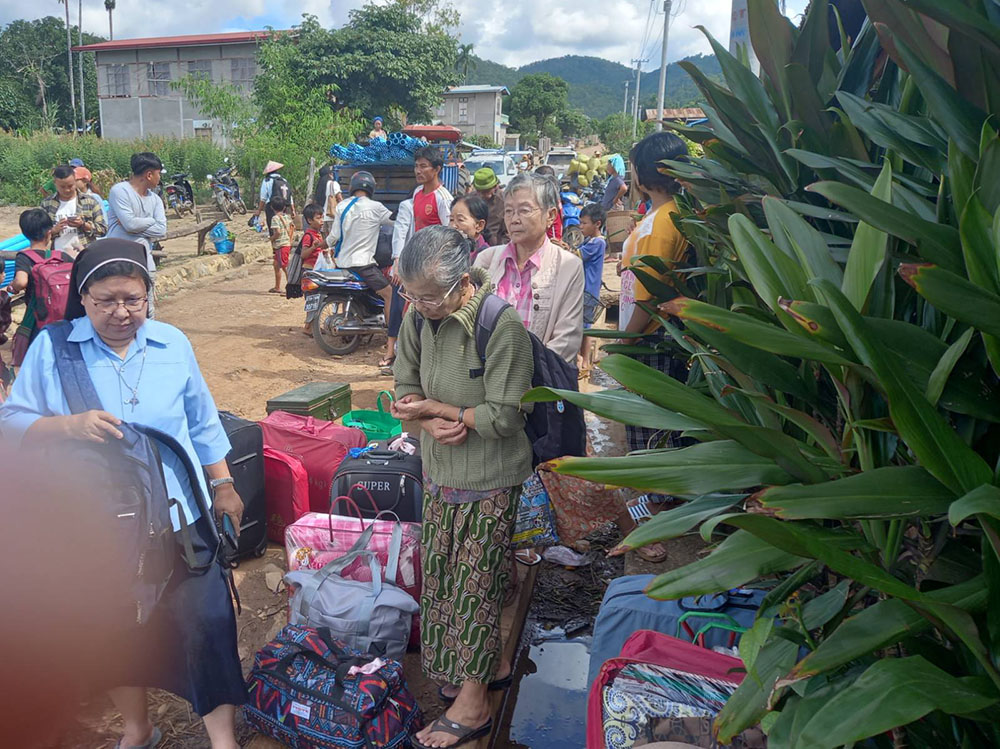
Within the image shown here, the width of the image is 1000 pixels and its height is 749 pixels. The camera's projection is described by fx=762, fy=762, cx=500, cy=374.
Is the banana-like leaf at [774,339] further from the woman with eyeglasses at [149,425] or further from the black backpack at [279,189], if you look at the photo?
the black backpack at [279,189]

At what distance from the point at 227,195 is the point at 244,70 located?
84.9 ft

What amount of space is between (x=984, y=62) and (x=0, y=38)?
69.1 meters

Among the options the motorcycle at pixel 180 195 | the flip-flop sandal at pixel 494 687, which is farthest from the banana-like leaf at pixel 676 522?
the motorcycle at pixel 180 195

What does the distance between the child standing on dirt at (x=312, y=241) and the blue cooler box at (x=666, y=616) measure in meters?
6.41

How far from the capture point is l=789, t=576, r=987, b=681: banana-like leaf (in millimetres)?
976

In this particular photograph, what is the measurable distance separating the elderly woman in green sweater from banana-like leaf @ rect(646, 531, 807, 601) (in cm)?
139

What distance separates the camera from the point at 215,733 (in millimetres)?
2549

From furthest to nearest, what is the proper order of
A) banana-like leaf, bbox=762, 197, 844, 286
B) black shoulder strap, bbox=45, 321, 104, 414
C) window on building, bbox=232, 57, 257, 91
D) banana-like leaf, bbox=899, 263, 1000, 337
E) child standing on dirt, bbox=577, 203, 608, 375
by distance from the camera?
1. window on building, bbox=232, 57, 257, 91
2. child standing on dirt, bbox=577, 203, 608, 375
3. black shoulder strap, bbox=45, 321, 104, 414
4. banana-like leaf, bbox=762, 197, 844, 286
5. banana-like leaf, bbox=899, 263, 1000, 337

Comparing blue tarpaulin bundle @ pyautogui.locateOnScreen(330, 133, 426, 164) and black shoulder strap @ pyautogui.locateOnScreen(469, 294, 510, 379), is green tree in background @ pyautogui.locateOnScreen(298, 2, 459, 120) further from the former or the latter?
black shoulder strap @ pyautogui.locateOnScreen(469, 294, 510, 379)

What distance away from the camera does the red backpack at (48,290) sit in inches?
181

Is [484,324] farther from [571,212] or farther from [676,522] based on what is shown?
[571,212]

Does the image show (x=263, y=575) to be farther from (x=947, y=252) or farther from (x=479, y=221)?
(x=947, y=252)

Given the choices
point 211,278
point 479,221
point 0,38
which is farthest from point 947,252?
point 0,38

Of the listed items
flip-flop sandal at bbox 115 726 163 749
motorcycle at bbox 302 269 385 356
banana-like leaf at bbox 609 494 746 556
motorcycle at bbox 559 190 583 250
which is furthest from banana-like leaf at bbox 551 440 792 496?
motorcycle at bbox 559 190 583 250
